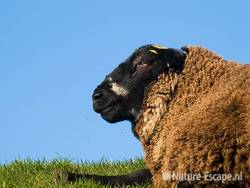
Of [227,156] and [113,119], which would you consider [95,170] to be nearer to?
[113,119]

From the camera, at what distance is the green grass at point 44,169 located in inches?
373

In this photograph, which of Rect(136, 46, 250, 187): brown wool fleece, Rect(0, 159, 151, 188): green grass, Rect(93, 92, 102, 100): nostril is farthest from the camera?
Rect(0, 159, 151, 188): green grass

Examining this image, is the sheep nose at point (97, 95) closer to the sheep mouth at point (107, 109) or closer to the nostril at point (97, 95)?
the nostril at point (97, 95)

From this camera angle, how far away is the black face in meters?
8.22

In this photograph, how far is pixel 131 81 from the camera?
827cm

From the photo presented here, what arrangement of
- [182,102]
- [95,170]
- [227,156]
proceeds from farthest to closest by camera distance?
[95,170]
[182,102]
[227,156]

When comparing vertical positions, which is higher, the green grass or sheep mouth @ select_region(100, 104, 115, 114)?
sheep mouth @ select_region(100, 104, 115, 114)

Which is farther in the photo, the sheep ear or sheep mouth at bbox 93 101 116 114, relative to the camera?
sheep mouth at bbox 93 101 116 114

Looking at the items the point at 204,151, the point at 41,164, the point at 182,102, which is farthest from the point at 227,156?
the point at 41,164

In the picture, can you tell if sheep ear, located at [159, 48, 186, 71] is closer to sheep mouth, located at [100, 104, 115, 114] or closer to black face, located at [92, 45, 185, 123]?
black face, located at [92, 45, 185, 123]

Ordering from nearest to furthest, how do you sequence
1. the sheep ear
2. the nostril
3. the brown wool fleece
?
the brown wool fleece → the sheep ear → the nostril

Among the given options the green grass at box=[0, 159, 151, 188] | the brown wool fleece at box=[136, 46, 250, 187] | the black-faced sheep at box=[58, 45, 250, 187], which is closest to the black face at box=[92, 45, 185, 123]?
the black-faced sheep at box=[58, 45, 250, 187]

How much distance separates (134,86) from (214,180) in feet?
5.79

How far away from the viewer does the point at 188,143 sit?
7402mm
